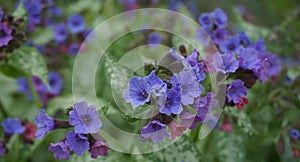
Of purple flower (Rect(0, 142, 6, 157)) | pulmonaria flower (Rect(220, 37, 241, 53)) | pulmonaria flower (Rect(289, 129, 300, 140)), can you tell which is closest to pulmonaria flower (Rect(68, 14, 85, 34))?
purple flower (Rect(0, 142, 6, 157))

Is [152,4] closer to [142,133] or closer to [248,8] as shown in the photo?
[248,8]

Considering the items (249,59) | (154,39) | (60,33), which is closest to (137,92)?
(249,59)

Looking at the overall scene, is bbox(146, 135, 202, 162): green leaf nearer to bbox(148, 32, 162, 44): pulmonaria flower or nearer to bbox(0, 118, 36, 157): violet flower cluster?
bbox(0, 118, 36, 157): violet flower cluster

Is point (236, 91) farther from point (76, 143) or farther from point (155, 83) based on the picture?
point (76, 143)

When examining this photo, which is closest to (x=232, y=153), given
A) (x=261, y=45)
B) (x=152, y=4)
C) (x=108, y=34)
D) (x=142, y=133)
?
(x=261, y=45)

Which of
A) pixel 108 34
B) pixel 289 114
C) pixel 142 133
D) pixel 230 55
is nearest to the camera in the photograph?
pixel 142 133

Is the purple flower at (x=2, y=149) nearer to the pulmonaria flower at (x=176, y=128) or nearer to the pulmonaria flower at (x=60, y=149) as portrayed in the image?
the pulmonaria flower at (x=60, y=149)

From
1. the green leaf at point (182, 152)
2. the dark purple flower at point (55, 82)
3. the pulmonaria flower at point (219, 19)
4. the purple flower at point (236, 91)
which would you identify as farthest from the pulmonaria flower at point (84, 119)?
the dark purple flower at point (55, 82)
